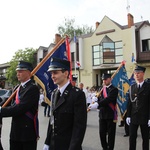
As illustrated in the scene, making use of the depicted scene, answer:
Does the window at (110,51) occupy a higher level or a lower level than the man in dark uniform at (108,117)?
higher

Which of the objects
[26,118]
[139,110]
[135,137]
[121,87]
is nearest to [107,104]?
[139,110]

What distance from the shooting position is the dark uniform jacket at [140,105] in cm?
493

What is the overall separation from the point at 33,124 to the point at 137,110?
89.5 inches

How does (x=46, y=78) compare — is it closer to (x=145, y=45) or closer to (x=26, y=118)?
(x=26, y=118)

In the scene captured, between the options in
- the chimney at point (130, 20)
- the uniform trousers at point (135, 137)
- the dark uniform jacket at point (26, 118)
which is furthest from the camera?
the chimney at point (130, 20)

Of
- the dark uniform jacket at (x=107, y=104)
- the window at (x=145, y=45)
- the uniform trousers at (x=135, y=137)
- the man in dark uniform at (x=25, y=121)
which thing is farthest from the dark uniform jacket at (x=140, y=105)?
the window at (x=145, y=45)

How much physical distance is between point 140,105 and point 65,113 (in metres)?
2.63

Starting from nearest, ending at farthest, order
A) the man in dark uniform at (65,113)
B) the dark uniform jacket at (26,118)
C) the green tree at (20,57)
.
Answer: the man in dark uniform at (65,113)
the dark uniform jacket at (26,118)
the green tree at (20,57)

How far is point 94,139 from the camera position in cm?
750

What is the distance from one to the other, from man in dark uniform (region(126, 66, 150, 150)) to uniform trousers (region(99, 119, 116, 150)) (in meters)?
0.60

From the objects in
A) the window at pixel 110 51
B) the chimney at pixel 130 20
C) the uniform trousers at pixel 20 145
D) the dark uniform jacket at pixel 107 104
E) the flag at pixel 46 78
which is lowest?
the uniform trousers at pixel 20 145

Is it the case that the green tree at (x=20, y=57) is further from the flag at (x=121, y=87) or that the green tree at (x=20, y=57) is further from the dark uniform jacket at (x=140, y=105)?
the dark uniform jacket at (x=140, y=105)

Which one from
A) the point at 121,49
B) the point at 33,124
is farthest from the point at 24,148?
the point at 121,49

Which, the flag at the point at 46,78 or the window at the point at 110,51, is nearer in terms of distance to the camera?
the flag at the point at 46,78
